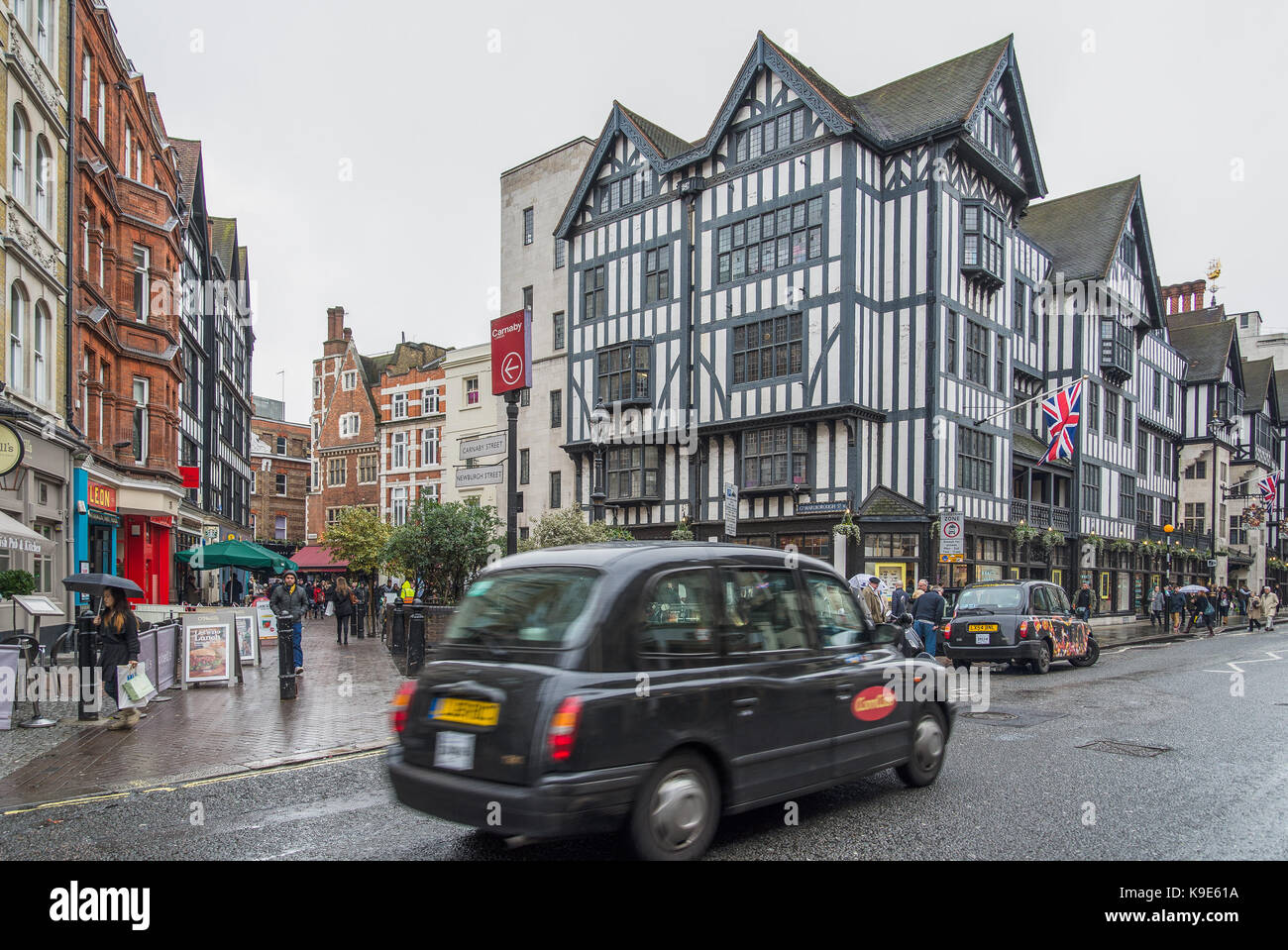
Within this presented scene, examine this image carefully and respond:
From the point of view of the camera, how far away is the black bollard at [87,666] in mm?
10422

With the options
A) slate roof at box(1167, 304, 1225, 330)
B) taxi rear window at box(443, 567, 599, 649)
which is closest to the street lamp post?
taxi rear window at box(443, 567, 599, 649)

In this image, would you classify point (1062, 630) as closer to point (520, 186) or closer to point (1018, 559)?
point (1018, 559)

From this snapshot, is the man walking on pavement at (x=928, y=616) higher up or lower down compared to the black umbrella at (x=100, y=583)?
lower down

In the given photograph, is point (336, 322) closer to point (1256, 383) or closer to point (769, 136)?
point (769, 136)

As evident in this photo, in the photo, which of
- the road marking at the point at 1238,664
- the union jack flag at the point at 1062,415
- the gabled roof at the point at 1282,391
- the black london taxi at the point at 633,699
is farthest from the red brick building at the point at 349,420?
the gabled roof at the point at 1282,391

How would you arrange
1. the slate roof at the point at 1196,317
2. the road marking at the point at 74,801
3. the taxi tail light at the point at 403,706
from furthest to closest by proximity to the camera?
1. the slate roof at the point at 1196,317
2. the road marking at the point at 74,801
3. the taxi tail light at the point at 403,706

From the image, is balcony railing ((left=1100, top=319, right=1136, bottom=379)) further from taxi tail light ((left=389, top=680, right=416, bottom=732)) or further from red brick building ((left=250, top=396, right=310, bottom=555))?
red brick building ((left=250, top=396, right=310, bottom=555))

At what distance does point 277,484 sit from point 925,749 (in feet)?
238

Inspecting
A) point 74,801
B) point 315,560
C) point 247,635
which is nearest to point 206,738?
point 74,801

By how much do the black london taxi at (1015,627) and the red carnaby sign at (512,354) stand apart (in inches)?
374

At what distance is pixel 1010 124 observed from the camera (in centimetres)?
3131

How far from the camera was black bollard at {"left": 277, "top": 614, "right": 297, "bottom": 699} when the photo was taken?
12352 millimetres

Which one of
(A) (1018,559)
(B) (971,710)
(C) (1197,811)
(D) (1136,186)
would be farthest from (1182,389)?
(C) (1197,811)

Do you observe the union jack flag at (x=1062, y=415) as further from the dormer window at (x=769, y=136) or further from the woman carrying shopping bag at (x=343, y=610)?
the woman carrying shopping bag at (x=343, y=610)
